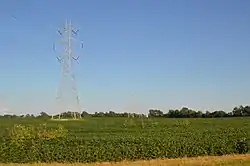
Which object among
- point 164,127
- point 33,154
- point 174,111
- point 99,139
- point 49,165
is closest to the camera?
point 49,165

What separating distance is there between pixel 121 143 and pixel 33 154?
7979 millimetres

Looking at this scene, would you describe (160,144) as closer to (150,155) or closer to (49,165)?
(150,155)

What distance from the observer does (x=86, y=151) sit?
1678 inches

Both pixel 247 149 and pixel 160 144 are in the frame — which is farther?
pixel 247 149

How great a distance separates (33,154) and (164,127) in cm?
2744

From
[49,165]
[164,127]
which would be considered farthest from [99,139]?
[164,127]

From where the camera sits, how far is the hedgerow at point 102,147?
4244cm

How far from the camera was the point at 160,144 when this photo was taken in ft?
148

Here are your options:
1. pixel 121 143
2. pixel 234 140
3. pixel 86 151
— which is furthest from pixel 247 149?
pixel 86 151

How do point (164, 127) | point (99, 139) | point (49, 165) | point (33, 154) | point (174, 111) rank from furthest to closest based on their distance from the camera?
1. point (174, 111)
2. point (164, 127)
3. point (99, 139)
4. point (33, 154)
5. point (49, 165)

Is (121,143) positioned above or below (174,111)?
below

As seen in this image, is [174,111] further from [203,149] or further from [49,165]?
[49,165]

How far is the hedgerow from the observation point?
42.4m

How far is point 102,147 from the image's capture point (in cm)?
4356
